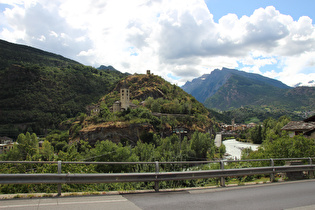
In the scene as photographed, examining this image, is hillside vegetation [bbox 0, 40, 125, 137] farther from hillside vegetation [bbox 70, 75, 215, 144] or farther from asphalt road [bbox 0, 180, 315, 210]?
asphalt road [bbox 0, 180, 315, 210]

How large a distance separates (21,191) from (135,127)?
2663 inches

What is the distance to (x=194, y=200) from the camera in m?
7.63

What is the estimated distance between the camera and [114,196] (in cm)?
769

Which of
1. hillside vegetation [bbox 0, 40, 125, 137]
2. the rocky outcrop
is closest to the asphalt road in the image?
the rocky outcrop

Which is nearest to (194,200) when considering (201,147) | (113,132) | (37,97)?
(201,147)

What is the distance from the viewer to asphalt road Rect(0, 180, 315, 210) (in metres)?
6.44

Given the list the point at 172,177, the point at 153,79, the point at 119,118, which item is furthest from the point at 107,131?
the point at 153,79

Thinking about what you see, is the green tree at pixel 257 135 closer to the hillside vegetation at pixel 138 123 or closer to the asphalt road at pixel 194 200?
the hillside vegetation at pixel 138 123

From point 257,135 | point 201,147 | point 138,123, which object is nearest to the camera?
point 201,147

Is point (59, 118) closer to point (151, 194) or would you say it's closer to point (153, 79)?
point (153, 79)

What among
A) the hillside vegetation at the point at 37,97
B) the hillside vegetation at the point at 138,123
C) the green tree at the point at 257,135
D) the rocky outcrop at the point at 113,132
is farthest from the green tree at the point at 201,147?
the hillside vegetation at the point at 37,97

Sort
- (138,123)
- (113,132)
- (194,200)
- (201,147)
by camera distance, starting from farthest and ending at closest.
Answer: (138,123) → (113,132) → (201,147) → (194,200)

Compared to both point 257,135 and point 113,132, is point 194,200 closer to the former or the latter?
point 113,132

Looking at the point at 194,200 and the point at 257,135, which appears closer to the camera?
the point at 194,200
